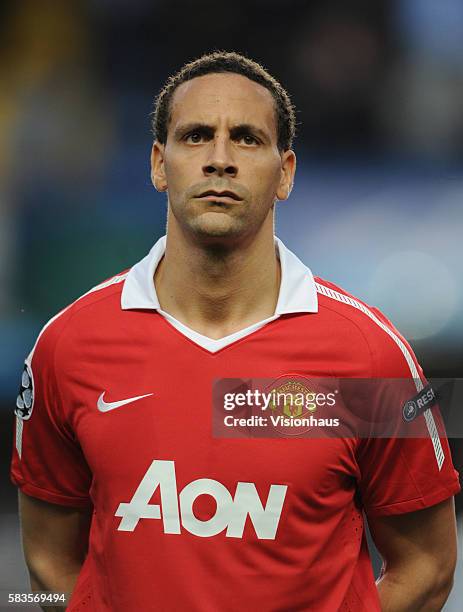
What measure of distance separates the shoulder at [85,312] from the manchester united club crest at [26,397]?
0.10ft

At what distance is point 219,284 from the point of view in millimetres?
1904

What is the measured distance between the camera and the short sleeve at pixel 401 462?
1.88 m

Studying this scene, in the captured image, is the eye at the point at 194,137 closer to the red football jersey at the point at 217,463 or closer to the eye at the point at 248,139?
the eye at the point at 248,139

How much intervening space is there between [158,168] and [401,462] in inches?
32.9

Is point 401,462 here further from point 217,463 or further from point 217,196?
point 217,196

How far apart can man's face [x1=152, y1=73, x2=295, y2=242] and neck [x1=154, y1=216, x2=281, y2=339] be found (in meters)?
0.05

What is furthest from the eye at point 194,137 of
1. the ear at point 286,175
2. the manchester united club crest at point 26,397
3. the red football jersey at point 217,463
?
the manchester united club crest at point 26,397

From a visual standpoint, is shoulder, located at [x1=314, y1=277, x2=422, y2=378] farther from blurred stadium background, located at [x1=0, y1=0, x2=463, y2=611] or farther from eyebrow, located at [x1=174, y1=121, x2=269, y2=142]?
blurred stadium background, located at [x1=0, y1=0, x2=463, y2=611]

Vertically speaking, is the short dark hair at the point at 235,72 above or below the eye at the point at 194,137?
above

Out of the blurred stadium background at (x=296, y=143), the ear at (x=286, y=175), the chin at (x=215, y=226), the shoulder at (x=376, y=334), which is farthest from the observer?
the blurred stadium background at (x=296, y=143)

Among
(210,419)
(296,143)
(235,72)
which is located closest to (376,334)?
(210,419)

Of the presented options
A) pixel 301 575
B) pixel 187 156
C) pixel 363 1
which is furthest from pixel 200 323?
pixel 363 1

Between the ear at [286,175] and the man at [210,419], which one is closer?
the man at [210,419]

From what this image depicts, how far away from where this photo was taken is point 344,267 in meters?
2.91
